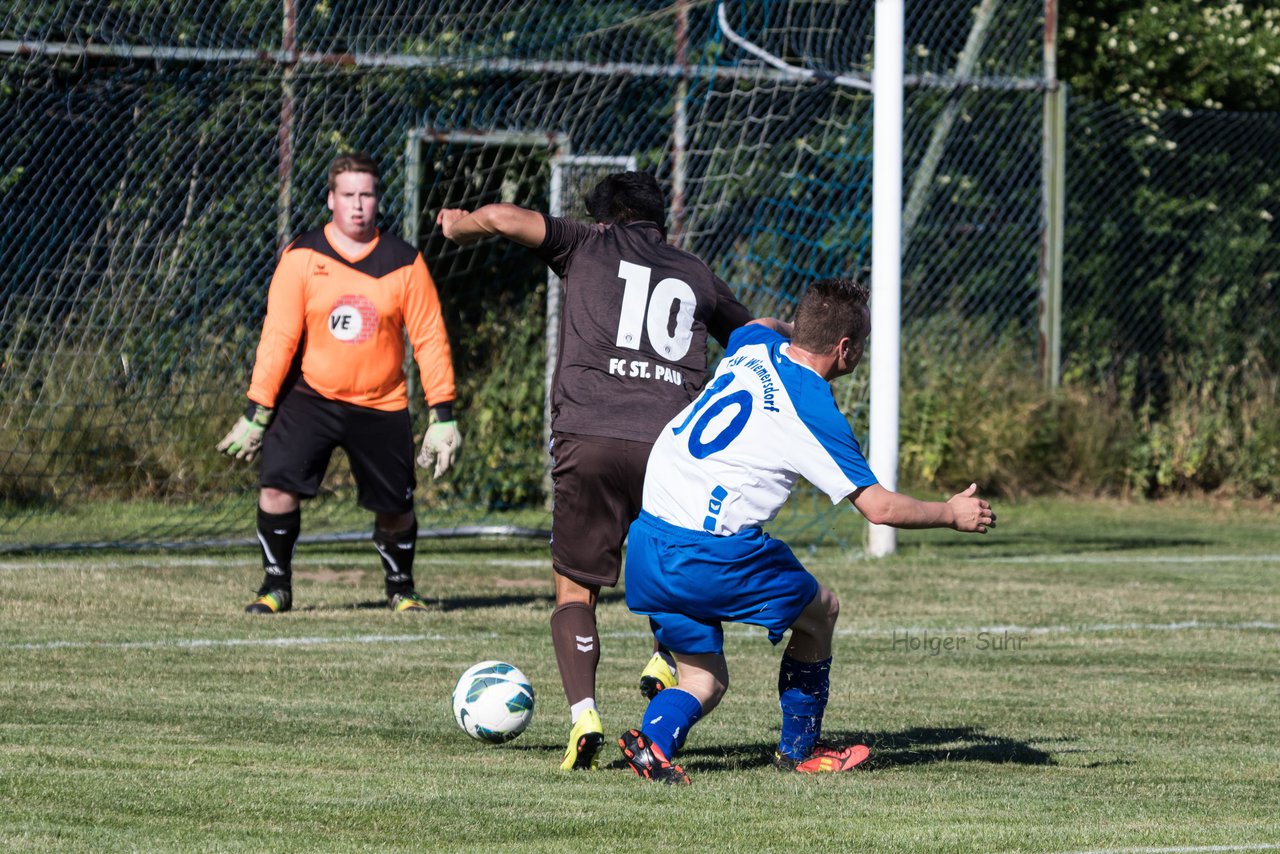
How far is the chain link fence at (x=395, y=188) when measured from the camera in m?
11.2

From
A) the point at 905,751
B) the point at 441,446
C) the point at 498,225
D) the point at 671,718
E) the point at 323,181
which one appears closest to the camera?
the point at 671,718

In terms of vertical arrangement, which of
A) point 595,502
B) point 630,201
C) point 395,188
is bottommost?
point 595,502

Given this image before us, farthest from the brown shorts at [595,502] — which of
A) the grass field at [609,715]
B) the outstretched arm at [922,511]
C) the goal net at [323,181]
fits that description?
the goal net at [323,181]

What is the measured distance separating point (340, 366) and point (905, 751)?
393 centimetres

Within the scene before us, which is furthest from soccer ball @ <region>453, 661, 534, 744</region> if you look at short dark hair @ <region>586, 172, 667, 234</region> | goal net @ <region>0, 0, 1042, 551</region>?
goal net @ <region>0, 0, 1042, 551</region>

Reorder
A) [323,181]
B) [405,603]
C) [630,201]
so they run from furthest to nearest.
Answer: [323,181] < [405,603] < [630,201]

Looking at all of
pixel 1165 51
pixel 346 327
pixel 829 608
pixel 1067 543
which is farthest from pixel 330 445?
pixel 1165 51

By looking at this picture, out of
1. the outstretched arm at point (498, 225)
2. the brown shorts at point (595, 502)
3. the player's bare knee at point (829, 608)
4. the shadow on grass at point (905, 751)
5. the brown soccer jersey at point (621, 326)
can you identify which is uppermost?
the outstretched arm at point (498, 225)

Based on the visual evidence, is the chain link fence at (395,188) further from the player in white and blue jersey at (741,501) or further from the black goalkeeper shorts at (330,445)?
the player in white and blue jersey at (741,501)

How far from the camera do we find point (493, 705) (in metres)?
5.78

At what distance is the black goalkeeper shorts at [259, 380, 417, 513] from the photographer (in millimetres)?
8969
